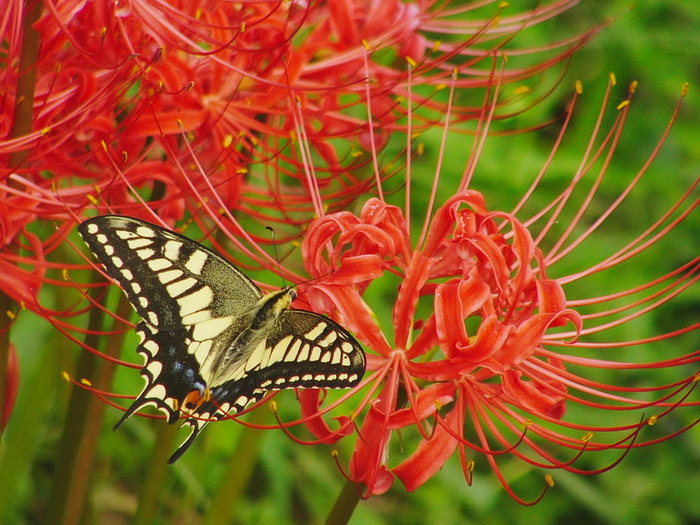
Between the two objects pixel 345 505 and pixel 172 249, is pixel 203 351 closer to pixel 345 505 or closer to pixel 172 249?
pixel 172 249

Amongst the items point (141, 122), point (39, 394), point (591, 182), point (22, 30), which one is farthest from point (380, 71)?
point (591, 182)

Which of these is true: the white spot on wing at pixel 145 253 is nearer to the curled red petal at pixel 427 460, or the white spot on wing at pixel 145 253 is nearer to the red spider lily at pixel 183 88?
the red spider lily at pixel 183 88

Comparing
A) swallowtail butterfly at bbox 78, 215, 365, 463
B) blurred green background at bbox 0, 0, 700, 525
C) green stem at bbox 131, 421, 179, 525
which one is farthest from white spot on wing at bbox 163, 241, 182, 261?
blurred green background at bbox 0, 0, 700, 525

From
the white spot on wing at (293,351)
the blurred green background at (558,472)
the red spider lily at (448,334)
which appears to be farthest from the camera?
the blurred green background at (558,472)

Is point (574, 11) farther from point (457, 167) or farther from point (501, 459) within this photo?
point (501, 459)

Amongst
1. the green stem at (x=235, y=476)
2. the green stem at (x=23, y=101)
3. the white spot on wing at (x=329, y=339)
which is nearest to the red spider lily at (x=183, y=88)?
the green stem at (x=23, y=101)
